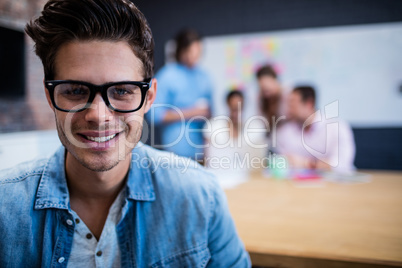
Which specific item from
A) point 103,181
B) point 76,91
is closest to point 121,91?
point 76,91

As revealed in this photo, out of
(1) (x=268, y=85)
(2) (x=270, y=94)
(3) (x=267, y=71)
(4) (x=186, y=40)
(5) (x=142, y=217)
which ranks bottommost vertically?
(5) (x=142, y=217)

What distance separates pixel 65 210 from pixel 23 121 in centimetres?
230

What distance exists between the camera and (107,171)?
1029 mm

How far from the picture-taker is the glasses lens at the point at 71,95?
92cm

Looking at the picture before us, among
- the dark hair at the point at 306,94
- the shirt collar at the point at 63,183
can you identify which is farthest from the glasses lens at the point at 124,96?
the dark hair at the point at 306,94

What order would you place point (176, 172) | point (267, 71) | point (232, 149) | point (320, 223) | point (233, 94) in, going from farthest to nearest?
point (233, 94) → point (267, 71) → point (232, 149) → point (320, 223) → point (176, 172)

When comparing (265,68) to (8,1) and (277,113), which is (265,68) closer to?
(277,113)

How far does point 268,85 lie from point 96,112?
3510 millimetres

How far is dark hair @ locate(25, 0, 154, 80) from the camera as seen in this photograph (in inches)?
36.3

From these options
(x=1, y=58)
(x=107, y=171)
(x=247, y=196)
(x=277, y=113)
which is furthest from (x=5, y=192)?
(x=277, y=113)

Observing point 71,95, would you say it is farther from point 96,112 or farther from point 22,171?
point 22,171

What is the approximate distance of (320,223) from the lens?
4.83 feet

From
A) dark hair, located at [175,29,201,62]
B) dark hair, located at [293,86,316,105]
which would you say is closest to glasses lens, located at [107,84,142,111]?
dark hair, located at [175,29,201,62]

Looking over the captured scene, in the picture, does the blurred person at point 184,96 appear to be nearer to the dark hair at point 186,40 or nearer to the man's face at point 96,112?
the dark hair at point 186,40
